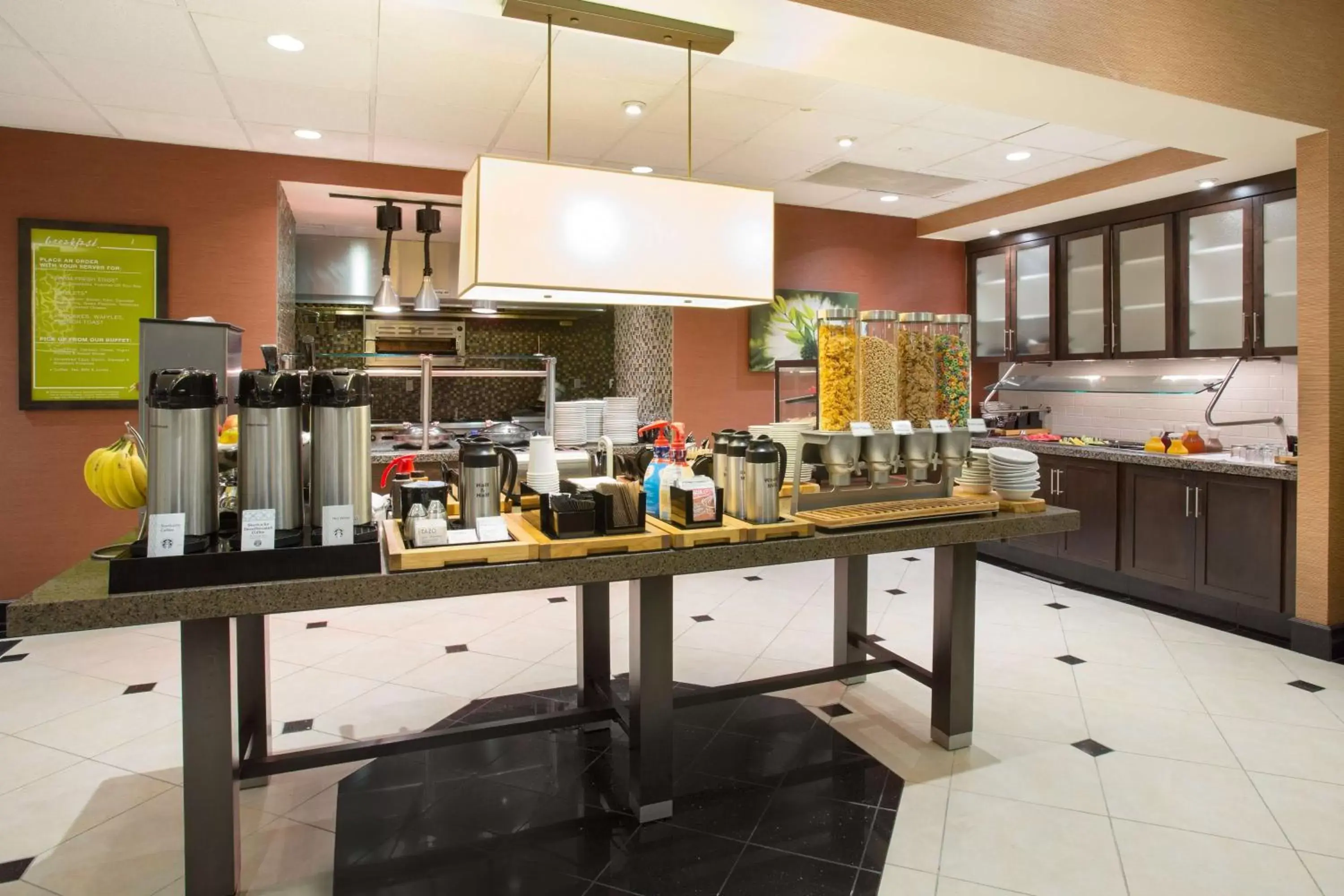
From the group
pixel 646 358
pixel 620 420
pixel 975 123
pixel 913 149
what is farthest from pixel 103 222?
pixel 975 123

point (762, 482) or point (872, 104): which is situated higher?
point (872, 104)

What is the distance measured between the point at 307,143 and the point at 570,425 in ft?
7.59

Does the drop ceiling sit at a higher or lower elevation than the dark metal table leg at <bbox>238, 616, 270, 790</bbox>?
higher

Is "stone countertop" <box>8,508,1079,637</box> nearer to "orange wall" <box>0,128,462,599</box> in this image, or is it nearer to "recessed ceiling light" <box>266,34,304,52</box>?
"recessed ceiling light" <box>266,34,304,52</box>

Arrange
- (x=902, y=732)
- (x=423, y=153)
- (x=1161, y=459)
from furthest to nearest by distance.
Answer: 1. (x=423, y=153)
2. (x=1161, y=459)
3. (x=902, y=732)

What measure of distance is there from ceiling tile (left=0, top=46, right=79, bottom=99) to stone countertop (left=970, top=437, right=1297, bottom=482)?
4458 mm

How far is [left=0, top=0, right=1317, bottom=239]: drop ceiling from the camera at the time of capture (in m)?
2.97

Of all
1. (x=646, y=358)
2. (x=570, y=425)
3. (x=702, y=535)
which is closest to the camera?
(x=702, y=535)

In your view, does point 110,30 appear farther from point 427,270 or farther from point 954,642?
point 954,642

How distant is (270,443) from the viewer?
6.12ft

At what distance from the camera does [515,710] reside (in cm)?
318

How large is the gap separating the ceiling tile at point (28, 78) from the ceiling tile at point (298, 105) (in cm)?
72

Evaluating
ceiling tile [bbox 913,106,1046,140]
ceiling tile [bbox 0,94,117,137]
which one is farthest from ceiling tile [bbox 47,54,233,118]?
ceiling tile [bbox 913,106,1046,140]

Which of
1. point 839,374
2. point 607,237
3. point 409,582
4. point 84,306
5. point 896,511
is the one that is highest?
point 84,306
